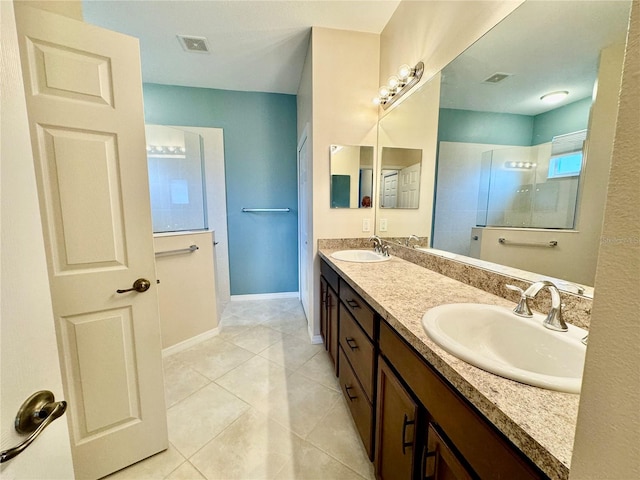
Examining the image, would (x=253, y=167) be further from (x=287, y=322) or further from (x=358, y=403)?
(x=358, y=403)

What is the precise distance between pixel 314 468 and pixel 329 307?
0.92 metres

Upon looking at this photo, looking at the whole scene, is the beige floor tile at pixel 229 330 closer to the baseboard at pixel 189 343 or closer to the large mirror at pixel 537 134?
the baseboard at pixel 189 343

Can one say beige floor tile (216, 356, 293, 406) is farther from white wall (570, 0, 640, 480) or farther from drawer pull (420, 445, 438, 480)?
white wall (570, 0, 640, 480)

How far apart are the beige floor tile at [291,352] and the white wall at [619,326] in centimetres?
196

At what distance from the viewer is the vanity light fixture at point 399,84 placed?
5.57ft

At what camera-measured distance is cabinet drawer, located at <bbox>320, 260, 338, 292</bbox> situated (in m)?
1.75

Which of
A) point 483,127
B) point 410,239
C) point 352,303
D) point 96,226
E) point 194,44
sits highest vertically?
point 194,44

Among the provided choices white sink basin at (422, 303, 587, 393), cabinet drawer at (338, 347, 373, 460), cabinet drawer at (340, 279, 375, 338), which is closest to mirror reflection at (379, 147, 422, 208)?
cabinet drawer at (340, 279, 375, 338)

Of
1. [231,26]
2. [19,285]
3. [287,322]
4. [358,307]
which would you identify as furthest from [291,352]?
[231,26]

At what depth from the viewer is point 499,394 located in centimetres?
53

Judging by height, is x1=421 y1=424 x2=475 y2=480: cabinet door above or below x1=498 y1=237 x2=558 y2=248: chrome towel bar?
below

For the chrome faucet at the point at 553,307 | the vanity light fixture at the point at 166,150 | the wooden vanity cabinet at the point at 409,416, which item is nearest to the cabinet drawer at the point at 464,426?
the wooden vanity cabinet at the point at 409,416

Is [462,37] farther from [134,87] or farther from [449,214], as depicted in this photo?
[134,87]

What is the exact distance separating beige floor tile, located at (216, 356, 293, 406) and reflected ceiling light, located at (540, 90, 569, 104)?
208 cm
